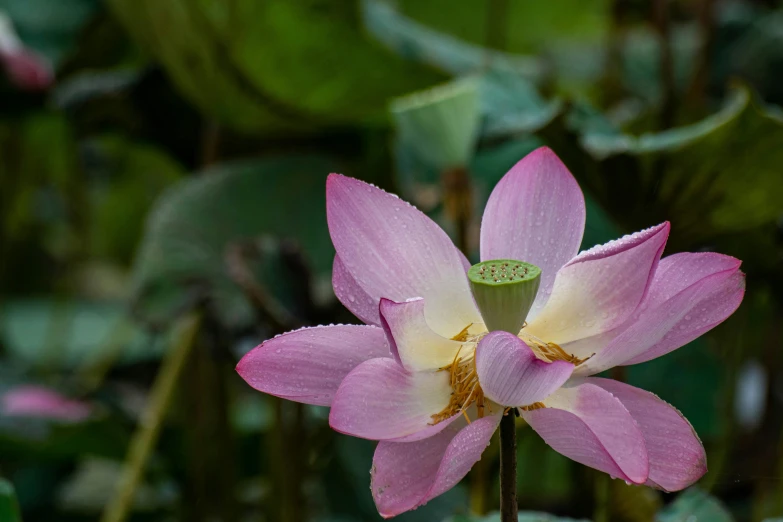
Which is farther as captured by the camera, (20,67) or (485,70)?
(20,67)

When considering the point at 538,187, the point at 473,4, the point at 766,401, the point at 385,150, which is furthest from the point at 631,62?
the point at 538,187

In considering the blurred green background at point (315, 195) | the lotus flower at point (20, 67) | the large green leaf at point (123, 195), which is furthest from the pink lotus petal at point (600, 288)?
the large green leaf at point (123, 195)

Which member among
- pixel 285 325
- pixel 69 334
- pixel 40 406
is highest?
pixel 285 325

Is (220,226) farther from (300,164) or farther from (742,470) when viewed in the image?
(742,470)

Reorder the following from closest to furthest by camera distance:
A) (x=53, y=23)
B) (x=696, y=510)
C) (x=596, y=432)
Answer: (x=596, y=432)
(x=696, y=510)
(x=53, y=23)

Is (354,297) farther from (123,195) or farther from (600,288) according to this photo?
(123,195)

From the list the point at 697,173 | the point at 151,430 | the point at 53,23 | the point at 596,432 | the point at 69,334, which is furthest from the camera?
the point at 69,334

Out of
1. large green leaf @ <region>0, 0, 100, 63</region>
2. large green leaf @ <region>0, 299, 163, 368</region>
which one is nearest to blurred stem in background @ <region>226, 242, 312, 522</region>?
large green leaf @ <region>0, 299, 163, 368</region>

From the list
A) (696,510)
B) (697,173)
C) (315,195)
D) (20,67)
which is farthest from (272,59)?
(696,510)
